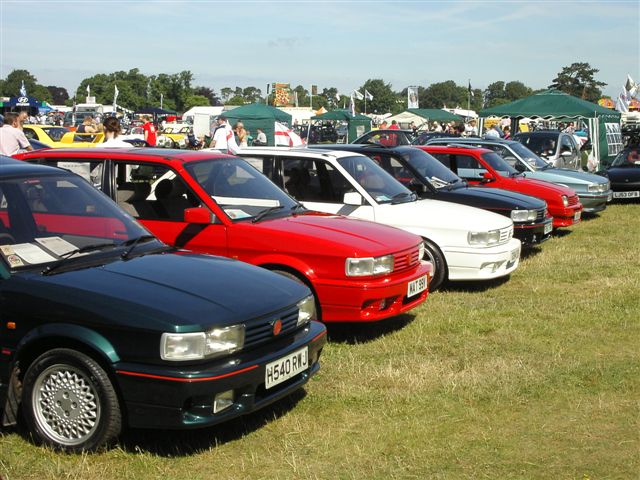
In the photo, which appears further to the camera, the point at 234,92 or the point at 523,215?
the point at 234,92

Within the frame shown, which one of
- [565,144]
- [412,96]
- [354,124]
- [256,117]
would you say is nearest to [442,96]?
[412,96]

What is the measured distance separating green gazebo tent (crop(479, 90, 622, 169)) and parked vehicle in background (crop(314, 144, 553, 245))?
14.8 meters

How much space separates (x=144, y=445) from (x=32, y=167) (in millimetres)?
2052

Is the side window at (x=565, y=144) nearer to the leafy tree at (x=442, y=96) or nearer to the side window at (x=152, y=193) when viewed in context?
the side window at (x=152, y=193)

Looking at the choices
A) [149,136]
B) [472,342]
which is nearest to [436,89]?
[149,136]

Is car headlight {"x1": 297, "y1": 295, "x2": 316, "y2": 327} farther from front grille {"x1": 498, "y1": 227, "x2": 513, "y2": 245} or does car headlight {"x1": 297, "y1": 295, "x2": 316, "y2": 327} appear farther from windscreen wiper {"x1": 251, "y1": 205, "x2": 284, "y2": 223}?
front grille {"x1": 498, "y1": 227, "x2": 513, "y2": 245}

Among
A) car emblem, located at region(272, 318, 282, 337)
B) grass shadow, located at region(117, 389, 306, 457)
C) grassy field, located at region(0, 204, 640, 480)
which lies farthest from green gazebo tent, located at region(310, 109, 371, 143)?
car emblem, located at region(272, 318, 282, 337)

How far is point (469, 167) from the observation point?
505 inches

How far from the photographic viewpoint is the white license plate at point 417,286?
6902 mm

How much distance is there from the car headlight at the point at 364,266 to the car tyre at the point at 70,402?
2644 mm

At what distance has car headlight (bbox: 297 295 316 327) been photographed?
4973mm

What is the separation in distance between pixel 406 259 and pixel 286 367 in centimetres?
250

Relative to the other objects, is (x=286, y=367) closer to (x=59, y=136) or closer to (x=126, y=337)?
(x=126, y=337)

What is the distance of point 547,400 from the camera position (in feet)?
17.9
